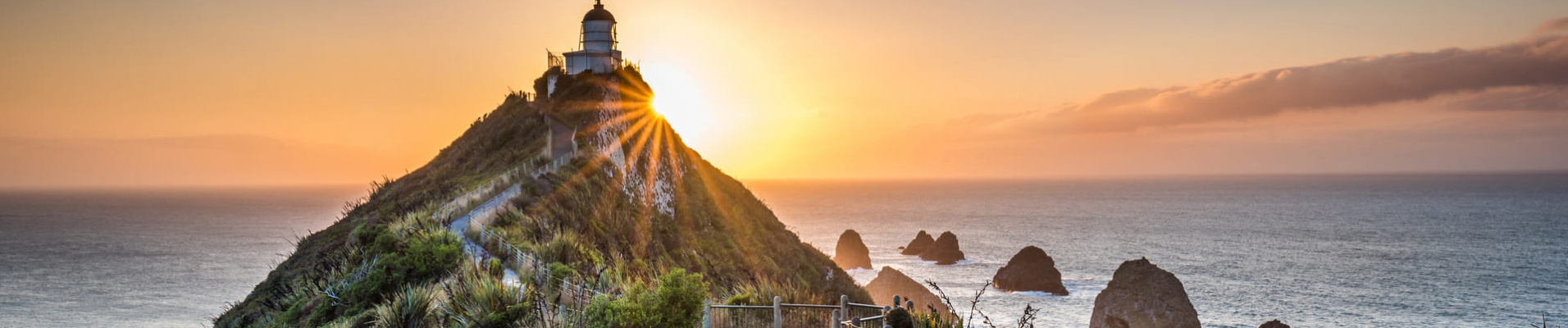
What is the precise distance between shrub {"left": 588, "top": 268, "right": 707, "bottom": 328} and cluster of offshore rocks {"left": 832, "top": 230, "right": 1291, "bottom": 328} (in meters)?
23.1

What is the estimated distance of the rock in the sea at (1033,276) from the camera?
225 feet

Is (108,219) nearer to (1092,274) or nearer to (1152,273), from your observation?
(1092,274)

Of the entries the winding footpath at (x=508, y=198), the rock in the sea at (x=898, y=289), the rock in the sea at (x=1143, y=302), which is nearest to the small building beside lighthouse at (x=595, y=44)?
the winding footpath at (x=508, y=198)

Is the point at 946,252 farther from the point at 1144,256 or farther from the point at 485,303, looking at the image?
the point at 485,303

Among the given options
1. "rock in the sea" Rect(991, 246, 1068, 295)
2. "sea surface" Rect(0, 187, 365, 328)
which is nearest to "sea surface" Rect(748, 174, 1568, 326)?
"rock in the sea" Rect(991, 246, 1068, 295)

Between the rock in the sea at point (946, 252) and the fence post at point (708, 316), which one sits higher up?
the rock in the sea at point (946, 252)

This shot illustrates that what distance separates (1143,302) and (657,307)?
45.8 meters

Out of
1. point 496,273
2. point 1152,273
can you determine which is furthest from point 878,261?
point 496,273

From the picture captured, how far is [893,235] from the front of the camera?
4882 inches

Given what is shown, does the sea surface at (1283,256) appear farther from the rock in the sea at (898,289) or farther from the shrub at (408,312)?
the shrub at (408,312)

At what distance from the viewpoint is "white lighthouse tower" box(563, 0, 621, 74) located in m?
48.9

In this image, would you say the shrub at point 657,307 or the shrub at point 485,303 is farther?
the shrub at point 485,303

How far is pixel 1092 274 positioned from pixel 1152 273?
25.4 metres

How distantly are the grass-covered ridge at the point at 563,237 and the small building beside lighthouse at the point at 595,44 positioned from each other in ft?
2.99
